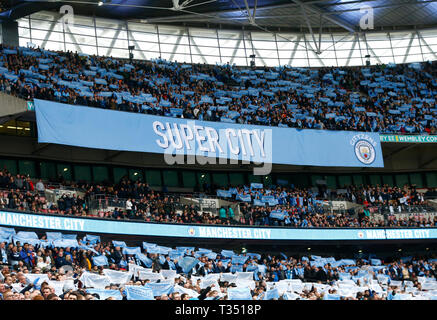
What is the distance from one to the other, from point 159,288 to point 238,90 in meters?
22.9

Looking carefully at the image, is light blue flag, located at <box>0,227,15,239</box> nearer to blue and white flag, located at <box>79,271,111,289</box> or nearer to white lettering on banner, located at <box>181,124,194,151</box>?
blue and white flag, located at <box>79,271,111,289</box>

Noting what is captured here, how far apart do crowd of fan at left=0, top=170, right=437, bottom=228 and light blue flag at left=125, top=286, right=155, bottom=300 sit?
9.11 meters

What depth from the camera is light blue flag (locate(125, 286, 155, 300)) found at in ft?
53.4

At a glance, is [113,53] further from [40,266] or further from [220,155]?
[40,266]

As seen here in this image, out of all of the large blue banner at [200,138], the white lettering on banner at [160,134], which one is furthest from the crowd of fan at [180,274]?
the white lettering on banner at [160,134]

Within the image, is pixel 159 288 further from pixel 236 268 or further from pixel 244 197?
pixel 244 197

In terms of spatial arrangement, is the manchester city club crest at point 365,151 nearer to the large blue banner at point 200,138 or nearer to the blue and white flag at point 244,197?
the large blue banner at point 200,138

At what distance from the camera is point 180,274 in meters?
22.8

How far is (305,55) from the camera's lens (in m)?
46.0

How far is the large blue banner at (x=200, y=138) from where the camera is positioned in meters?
28.2

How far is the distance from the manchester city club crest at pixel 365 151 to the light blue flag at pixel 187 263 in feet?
50.2

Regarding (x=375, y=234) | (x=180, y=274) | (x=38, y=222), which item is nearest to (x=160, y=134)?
(x=38, y=222)

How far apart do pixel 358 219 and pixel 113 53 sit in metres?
18.1
